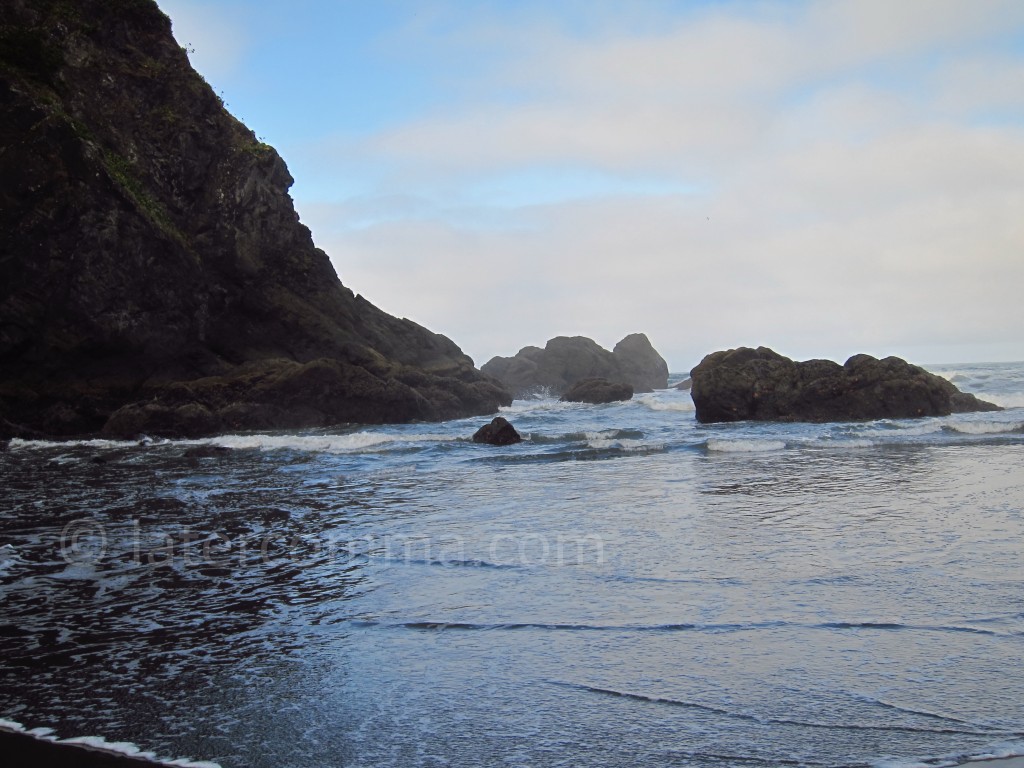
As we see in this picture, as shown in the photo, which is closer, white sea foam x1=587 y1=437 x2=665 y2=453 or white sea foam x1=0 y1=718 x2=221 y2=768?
white sea foam x1=0 y1=718 x2=221 y2=768

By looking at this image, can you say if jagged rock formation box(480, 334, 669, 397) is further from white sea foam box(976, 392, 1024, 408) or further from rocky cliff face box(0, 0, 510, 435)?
white sea foam box(976, 392, 1024, 408)

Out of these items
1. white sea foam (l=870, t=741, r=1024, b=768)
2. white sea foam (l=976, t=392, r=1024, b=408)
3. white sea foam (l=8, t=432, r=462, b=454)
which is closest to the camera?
white sea foam (l=870, t=741, r=1024, b=768)

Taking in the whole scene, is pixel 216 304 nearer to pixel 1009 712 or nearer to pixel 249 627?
pixel 249 627

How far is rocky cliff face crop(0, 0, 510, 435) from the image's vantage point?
2638 centimetres

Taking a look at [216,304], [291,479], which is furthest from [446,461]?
[216,304]

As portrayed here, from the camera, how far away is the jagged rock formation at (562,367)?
65750 millimetres

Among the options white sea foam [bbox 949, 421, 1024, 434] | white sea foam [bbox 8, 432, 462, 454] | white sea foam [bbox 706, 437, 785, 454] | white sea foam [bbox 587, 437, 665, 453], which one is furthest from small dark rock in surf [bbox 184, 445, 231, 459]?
white sea foam [bbox 949, 421, 1024, 434]

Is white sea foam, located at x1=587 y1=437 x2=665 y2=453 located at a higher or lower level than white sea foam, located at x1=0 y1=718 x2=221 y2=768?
higher

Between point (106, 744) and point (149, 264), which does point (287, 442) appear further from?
point (106, 744)

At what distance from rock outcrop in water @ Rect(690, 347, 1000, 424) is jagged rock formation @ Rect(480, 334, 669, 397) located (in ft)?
116

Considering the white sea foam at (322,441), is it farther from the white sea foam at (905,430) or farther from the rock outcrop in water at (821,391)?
the white sea foam at (905,430)

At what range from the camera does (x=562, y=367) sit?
66.5m

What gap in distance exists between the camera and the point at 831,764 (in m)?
3.13

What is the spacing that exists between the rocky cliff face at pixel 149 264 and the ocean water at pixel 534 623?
672 inches
